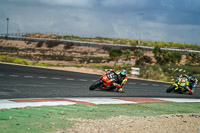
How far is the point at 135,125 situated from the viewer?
7078 millimetres

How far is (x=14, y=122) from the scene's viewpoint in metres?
6.56

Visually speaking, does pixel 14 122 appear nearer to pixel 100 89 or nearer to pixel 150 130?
pixel 150 130

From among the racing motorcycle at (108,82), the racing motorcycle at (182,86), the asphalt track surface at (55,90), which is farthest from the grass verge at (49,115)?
the racing motorcycle at (182,86)

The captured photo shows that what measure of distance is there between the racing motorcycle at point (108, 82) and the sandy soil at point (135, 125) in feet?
21.9

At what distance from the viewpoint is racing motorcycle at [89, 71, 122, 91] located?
14820mm

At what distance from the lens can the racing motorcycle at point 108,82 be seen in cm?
1482

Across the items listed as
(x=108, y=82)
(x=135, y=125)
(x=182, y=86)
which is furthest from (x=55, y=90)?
(x=135, y=125)

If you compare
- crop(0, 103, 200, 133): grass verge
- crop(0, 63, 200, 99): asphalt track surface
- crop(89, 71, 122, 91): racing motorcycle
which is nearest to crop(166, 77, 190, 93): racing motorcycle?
crop(0, 63, 200, 99): asphalt track surface

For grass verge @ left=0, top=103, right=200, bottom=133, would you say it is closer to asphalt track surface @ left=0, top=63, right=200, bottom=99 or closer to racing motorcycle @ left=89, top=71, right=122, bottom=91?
asphalt track surface @ left=0, top=63, right=200, bottom=99

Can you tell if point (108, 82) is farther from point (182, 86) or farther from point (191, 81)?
point (191, 81)

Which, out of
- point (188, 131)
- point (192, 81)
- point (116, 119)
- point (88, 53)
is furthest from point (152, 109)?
point (88, 53)

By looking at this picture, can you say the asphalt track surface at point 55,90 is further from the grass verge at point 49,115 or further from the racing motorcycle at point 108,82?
the grass verge at point 49,115

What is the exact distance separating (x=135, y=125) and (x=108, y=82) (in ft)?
25.8

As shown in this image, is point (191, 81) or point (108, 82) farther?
point (191, 81)
